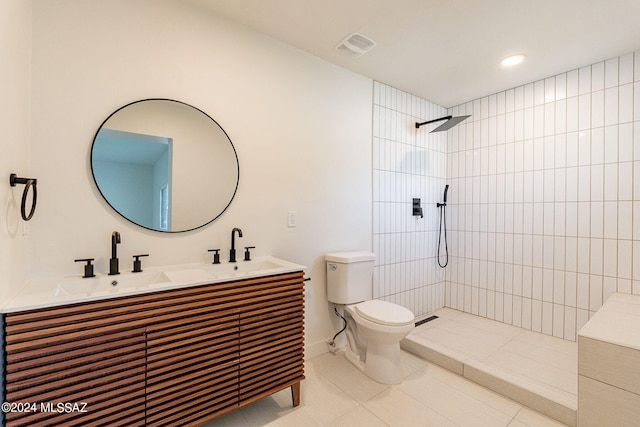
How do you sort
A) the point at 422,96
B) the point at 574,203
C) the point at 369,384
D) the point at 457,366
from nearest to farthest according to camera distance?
the point at 369,384 < the point at 457,366 < the point at 574,203 < the point at 422,96

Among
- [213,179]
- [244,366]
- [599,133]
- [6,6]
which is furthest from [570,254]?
[6,6]

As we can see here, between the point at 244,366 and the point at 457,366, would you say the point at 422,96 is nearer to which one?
the point at 457,366

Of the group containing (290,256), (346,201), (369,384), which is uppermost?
(346,201)

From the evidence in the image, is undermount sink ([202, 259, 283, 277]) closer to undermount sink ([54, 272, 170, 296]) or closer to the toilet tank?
undermount sink ([54, 272, 170, 296])

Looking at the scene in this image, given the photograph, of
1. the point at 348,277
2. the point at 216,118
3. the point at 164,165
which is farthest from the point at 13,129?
the point at 348,277

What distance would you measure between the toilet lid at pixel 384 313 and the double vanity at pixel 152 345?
1.85 ft

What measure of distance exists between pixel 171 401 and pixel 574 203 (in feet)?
10.8

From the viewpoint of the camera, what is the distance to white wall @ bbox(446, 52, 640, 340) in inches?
86.1

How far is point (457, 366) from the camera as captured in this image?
2.08 m

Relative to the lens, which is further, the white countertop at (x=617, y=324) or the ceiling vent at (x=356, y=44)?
the ceiling vent at (x=356, y=44)

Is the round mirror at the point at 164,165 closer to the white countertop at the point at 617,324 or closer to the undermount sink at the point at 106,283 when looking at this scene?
the undermount sink at the point at 106,283

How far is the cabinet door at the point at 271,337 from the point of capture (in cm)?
148

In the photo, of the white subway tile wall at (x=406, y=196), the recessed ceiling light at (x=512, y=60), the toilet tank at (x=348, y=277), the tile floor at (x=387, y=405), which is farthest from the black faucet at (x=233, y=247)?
the recessed ceiling light at (x=512, y=60)

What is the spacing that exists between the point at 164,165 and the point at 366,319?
170 centimetres
